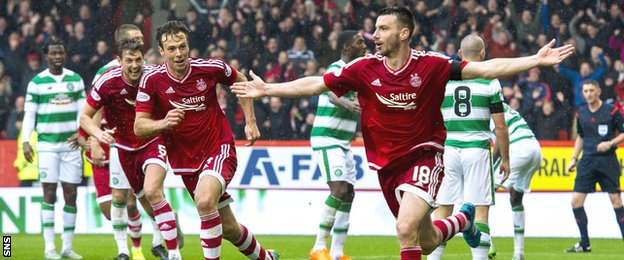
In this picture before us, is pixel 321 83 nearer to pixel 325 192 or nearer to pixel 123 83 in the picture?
pixel 123 83

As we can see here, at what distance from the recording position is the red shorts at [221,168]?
9.44 m

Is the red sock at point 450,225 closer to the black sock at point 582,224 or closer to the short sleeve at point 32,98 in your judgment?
the black sock at point 582,224

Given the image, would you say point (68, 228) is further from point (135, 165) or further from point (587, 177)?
point (587, 177)

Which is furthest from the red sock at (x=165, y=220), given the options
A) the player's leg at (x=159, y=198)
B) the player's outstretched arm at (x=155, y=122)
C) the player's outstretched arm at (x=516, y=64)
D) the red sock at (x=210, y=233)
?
the player's outstretched arm at (x=516, y=64)

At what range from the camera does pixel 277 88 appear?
333 inches

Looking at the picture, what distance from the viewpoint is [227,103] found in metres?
20.3

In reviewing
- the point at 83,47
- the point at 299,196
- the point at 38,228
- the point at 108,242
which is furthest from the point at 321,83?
the point at 83,47

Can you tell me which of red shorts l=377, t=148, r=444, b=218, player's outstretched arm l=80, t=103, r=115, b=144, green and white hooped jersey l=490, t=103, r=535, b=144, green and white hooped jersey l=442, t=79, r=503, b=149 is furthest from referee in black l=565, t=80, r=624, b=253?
player's outstretched arm l=80, t=103, r=115, b=144

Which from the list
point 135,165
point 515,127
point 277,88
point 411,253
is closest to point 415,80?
point 277,88

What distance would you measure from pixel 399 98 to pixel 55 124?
21.5ft

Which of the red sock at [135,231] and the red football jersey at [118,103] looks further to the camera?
the red sock at [135,231]

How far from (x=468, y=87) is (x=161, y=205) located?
117 inches

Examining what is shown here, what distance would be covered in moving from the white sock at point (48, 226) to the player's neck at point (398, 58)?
6.23 meters

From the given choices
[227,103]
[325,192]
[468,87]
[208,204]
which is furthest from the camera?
[227,103]
